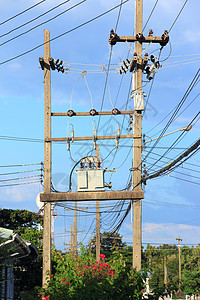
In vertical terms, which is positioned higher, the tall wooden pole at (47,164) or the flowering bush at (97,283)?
the tall wooden pole at (47,164)

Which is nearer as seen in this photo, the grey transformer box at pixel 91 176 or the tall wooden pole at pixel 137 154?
the tall wooden pole at pixel 137 154

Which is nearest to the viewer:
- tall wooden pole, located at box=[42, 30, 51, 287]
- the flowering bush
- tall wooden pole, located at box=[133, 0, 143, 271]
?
the flowering bush

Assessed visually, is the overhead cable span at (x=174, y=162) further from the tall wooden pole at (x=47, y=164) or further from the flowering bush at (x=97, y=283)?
the tall wooden pole at (x=47, y=164)

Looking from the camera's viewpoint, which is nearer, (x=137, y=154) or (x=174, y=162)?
(x=174, y=162)

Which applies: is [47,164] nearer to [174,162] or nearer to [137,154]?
[137,154]

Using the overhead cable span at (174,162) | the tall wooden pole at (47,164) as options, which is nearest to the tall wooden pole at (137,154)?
the overhead cable span at (174,162)

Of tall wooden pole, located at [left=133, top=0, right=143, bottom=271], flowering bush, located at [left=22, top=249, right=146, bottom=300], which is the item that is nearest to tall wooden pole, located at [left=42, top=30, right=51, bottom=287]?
flowering bush, located at [left=22, top=249, right=146, bottom=300]

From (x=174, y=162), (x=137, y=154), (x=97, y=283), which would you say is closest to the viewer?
(x=97, y=283)

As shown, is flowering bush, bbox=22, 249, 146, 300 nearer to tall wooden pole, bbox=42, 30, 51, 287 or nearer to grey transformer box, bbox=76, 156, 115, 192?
tall wooden pole, bbox=42, 30, 51, 287

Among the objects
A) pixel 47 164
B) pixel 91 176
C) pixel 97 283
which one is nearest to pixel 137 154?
pixel 91 176

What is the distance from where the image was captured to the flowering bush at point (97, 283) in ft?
40.1

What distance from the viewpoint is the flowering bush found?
1223cm

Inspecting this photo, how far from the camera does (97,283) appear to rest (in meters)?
12.7

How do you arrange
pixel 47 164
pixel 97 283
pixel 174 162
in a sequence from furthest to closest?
pixel 47 164
pixel 174 162
pixel 97 283
